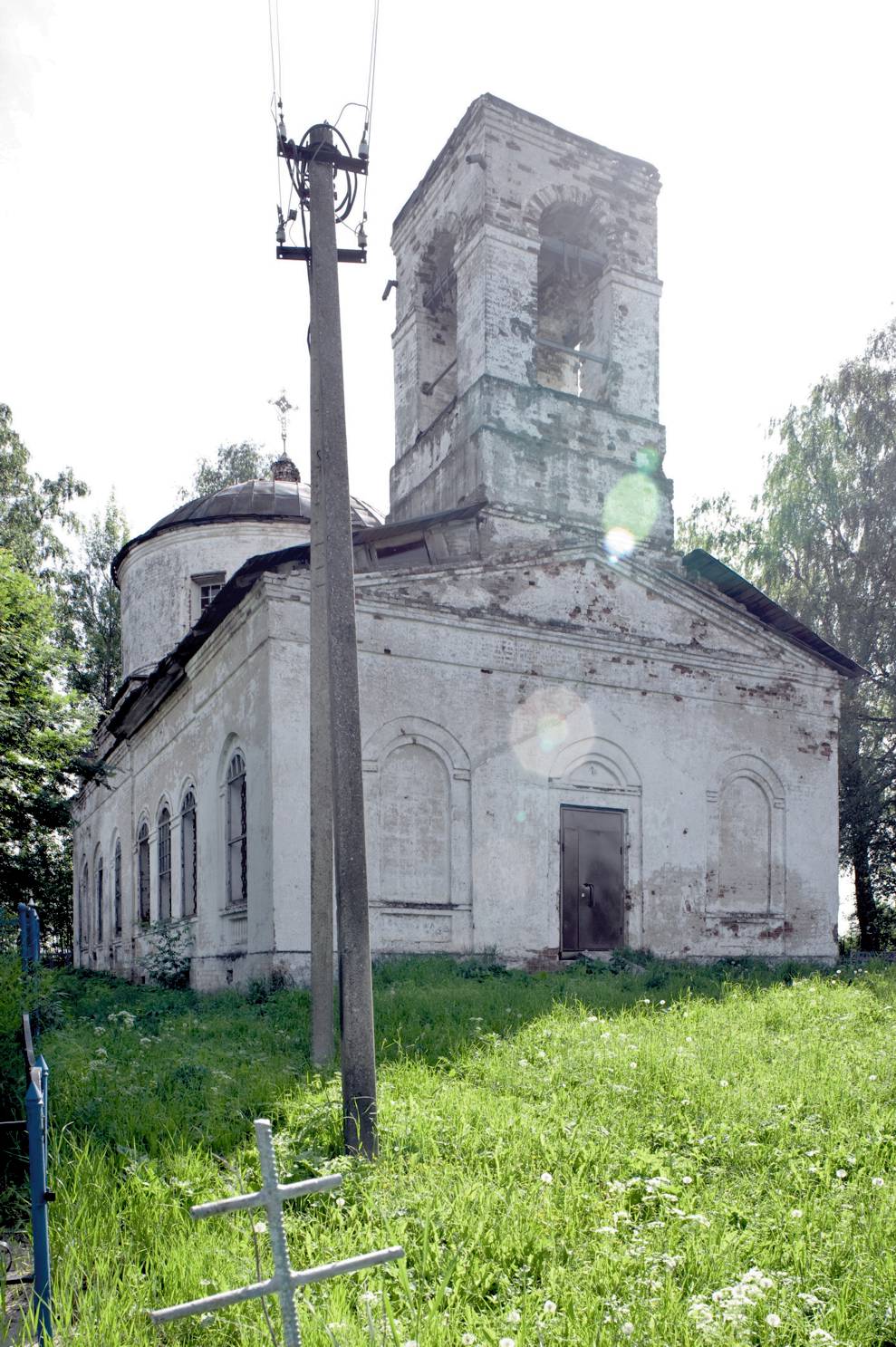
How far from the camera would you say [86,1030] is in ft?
30.3

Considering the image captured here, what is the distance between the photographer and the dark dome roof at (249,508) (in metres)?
21.5

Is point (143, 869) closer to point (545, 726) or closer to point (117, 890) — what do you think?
point (117, 890)

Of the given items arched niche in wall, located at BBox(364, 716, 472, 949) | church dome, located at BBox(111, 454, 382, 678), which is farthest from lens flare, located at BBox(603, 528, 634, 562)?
church dome, located at BBox(111, 454, 382, 678)

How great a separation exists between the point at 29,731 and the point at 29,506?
1485 cm

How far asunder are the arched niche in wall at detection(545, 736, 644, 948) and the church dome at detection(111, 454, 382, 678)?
8.57 metres

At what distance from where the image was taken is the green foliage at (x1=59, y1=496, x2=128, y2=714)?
30375 millimetres

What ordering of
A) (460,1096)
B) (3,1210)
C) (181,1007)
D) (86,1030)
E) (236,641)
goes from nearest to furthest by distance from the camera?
(3,1210), (460,1096), (86,1030), (181,1007), (236,641)

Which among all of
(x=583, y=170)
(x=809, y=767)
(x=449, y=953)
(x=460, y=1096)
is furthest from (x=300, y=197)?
(x=809, y=767)

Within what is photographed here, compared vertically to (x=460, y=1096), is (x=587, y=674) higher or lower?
higher

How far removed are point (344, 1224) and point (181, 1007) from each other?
24.5 ft

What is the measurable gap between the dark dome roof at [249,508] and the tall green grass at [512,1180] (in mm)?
13966

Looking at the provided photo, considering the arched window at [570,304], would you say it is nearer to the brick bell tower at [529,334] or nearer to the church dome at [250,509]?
the brick bell tower at [529,334]

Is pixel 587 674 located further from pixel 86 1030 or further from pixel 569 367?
pixel 86 1030

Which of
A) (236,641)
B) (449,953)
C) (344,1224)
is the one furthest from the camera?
(236,641)
